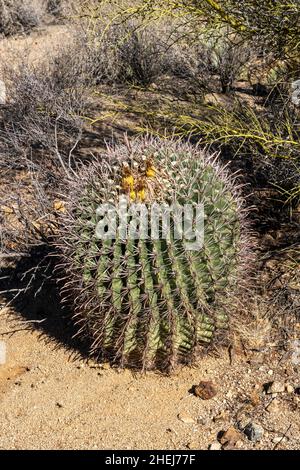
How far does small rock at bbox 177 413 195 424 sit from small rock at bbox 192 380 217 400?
168mm

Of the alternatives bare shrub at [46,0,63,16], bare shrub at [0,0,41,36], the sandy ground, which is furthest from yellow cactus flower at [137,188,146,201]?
bare shrub at [46,0,63,16]

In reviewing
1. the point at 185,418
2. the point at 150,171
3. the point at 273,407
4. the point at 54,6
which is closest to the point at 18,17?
the point at 54,6

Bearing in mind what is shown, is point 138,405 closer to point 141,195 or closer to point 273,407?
point 273,407

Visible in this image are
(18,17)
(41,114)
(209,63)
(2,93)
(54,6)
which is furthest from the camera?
(54,6)

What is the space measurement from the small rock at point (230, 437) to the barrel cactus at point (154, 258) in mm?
537

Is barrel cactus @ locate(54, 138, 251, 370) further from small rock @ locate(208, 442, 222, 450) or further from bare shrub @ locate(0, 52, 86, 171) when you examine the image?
bare shrub @ locate(0, 52, 86, 171)

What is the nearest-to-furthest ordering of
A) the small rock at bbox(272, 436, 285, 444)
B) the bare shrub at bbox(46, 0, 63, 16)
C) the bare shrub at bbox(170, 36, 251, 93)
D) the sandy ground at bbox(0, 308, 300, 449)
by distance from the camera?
the small rock at bbox(272, 436, 285, 444), the sandy ground at bbox(0, 308, 300, 449), the bare shrub at bbox(170, 36, 251, 93), the bare shrub at bbox(46, 0, 63, 16)

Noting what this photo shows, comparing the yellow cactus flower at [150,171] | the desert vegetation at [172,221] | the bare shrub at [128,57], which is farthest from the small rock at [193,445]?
the bare shrub at [128,57]

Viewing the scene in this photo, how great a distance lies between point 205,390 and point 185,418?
0.23 meters

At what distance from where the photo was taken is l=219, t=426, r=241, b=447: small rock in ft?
11.4

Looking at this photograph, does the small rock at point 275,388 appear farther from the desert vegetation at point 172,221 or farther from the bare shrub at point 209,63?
the bare shrub at point 209,63

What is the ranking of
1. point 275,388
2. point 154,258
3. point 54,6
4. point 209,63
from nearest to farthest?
point 154,258
point 275,388
point 209,63
point 54,6

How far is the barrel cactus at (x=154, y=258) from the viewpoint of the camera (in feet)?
11.4

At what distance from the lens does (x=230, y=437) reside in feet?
11.5
